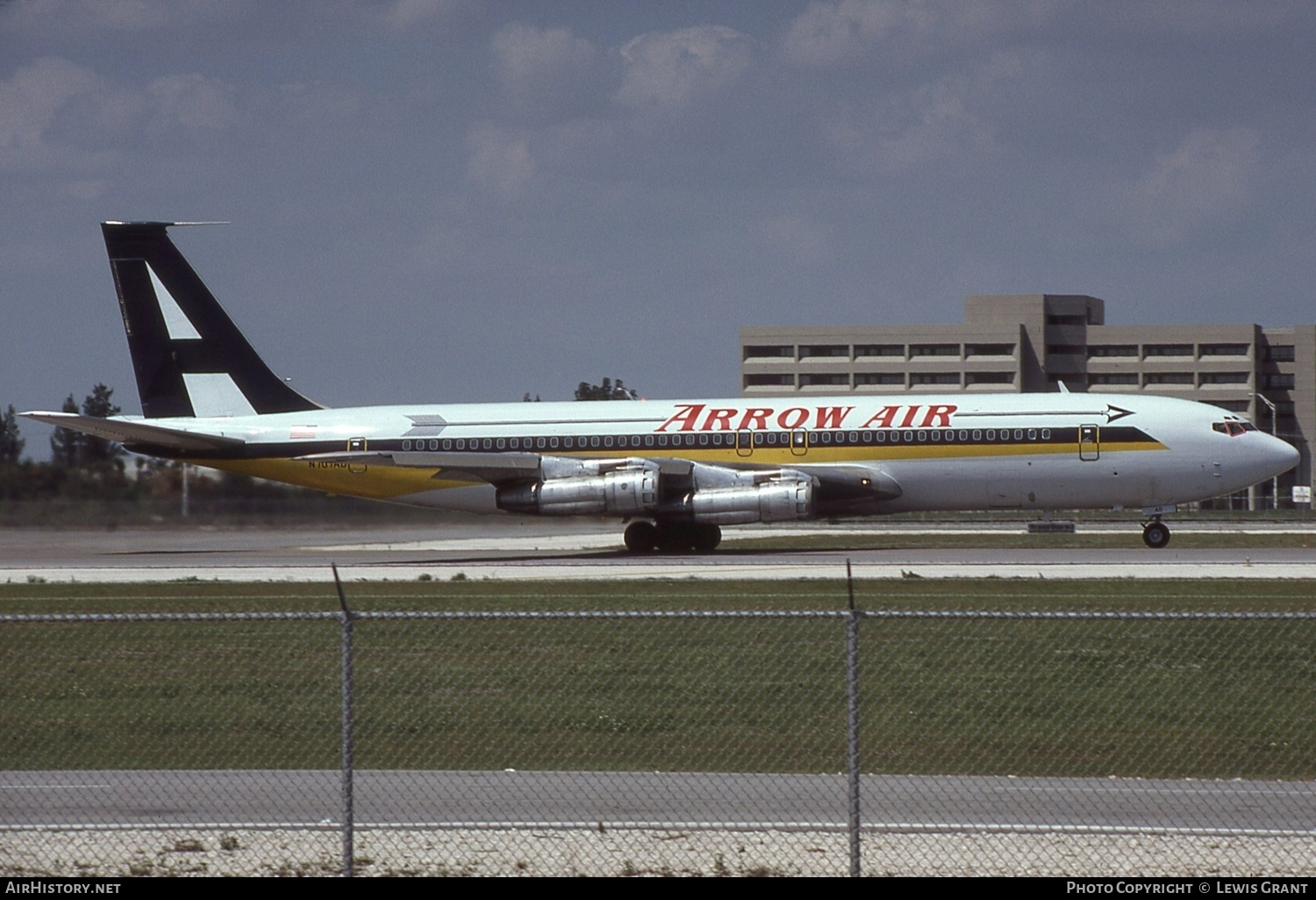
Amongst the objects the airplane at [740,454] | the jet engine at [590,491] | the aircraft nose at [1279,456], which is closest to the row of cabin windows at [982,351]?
the airplane at [740,454]

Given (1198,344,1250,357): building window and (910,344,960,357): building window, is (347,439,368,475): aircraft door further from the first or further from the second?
(1198,344,1250,357): building window

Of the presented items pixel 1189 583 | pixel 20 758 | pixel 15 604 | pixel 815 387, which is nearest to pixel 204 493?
pixel 15 604

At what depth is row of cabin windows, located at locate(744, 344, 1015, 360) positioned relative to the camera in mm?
147250

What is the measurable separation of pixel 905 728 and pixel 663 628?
821cm

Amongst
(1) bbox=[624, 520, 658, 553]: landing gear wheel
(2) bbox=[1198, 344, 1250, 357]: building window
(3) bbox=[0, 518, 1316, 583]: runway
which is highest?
(2) bbox=[1198, 344, 1250, 357]: building window

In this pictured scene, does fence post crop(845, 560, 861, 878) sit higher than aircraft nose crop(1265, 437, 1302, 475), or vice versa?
aircraft nose crop(1265, 437, 1302, 475)

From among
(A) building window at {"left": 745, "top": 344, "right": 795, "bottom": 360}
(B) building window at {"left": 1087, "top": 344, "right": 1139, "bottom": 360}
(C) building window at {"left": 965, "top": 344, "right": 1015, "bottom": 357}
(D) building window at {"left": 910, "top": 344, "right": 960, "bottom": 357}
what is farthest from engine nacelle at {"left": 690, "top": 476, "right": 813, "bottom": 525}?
(B) building window at {"left": 1087, "top": 344, "right": 1139, "bottom": 360}

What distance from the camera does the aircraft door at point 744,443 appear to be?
40.1m

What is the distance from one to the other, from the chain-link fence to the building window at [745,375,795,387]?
128149mm

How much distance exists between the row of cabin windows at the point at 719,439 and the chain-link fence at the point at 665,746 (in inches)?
677

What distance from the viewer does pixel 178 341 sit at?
44.4 m

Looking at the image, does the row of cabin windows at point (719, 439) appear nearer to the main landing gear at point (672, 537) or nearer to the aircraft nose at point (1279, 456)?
the main landing gear at point (672, 537)

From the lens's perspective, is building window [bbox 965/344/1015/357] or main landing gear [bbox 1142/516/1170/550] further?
building window [bbox 965/344/1015/357]

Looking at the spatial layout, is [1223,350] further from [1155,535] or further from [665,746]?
[665,746]
